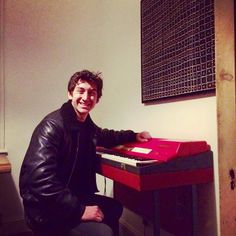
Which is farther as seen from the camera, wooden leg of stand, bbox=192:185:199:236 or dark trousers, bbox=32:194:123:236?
wooden leg of stand, bbox=192:185:199:236

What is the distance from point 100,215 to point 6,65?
75.4 inches

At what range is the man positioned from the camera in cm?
142

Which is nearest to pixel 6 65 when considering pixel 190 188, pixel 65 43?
pixel 65 43

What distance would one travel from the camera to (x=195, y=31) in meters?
1.64

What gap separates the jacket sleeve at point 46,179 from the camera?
1406mm

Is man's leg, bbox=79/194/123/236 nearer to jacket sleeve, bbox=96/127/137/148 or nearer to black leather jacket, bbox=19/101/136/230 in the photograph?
black leather jacket, bbox=19/101/136/230

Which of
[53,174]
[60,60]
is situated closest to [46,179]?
[53,174]

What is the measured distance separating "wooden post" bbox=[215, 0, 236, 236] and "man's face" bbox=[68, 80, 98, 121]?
0.86 m

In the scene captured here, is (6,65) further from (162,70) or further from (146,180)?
(146,180)

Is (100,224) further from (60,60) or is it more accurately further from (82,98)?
(60,60)

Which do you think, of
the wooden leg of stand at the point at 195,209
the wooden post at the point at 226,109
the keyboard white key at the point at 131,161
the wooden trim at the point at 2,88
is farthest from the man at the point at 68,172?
the wooden trim at the point at 2,88

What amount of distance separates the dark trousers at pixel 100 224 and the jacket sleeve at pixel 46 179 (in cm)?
7

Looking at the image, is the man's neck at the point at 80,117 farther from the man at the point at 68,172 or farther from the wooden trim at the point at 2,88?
the wooden trim at the point at 2,88

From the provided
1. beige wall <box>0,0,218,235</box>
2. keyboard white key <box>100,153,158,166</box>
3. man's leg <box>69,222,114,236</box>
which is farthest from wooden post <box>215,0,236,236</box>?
beige wall <box>0,0,218,235</box>
